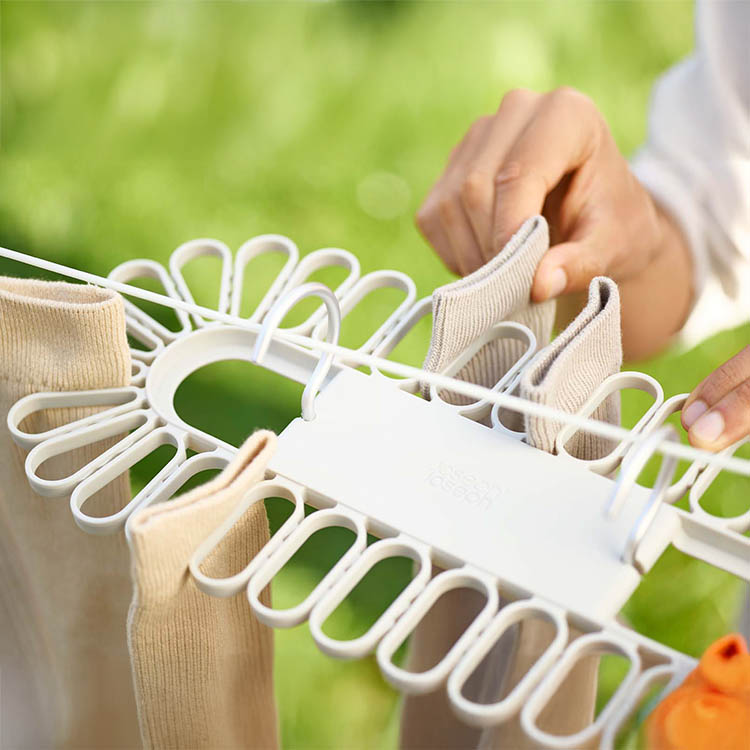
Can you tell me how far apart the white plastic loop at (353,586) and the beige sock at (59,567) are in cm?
21

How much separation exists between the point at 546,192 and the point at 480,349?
170mm

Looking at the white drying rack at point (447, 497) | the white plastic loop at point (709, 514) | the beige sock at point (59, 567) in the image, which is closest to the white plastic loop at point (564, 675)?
the white drying rack at point (447, 497)

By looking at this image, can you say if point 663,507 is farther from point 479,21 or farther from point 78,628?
point 479,21

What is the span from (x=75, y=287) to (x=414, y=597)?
12.0 inches

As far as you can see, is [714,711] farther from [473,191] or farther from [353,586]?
[473,191]

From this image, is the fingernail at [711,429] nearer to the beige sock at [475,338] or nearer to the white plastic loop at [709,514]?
the white plastic loop at [709,514]

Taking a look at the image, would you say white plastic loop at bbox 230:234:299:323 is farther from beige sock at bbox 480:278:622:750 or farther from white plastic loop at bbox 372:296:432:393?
beige sock at bbox 480:278:622:750

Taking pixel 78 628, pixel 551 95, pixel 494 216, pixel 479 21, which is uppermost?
pixel 479 21

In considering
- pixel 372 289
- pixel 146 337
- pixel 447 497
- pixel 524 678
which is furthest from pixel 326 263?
pixel 524 678

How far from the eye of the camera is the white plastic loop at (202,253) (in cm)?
72

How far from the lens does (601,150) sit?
837 millimetres

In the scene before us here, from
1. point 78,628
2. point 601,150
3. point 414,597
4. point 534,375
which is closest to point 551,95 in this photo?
point 601,150

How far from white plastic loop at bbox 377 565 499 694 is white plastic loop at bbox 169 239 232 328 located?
0.30 meters

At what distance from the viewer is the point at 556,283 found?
0.70m
